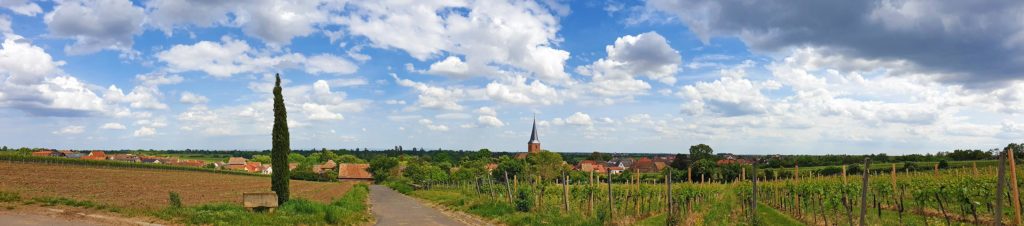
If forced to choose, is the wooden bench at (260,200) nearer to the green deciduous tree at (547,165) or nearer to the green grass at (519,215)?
the green grass at (519,215)

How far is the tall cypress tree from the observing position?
24.1m

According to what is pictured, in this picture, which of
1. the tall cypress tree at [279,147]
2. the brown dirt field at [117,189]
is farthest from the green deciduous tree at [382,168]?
the tall cypress tree at [279,147]

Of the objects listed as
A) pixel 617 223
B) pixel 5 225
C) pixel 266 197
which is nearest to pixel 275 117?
pixel 266 197

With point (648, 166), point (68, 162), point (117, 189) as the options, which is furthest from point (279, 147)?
point (648, 166)

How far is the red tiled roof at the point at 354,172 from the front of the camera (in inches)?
4456

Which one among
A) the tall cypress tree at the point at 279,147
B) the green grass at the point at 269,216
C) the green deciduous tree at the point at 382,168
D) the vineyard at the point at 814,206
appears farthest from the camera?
the green deciduous tree at the point at 382,168

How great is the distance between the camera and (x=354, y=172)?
115375mm

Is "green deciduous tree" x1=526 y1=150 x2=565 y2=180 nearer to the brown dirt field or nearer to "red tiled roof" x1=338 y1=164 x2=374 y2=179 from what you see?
"red tiled roof" x1=338 y1=164 x2=374 y2=179

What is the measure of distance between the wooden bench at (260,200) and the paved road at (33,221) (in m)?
4.70

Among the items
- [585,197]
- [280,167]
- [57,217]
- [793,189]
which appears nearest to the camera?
[57,217]

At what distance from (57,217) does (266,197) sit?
5.23 m

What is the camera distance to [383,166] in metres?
112

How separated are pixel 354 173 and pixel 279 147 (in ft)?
306

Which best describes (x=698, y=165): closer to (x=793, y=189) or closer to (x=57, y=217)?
(x=793, y=189)
